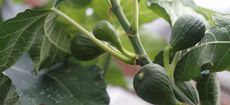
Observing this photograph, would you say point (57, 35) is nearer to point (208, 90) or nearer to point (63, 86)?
point (63, 86)

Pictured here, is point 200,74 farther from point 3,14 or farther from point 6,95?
point 3,14

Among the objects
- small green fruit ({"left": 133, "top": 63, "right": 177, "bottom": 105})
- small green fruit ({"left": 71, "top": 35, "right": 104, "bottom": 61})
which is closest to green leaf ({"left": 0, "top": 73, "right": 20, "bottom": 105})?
small green fruit ({"left": 71, "top": 35, "right": 104, "bottom": 61})

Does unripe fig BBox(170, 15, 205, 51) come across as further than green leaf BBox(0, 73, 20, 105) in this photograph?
No

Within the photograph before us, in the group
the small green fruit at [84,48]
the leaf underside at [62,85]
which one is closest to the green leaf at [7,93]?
the leaf underside at [62,85]

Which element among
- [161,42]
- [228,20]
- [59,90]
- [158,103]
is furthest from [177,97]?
[161,42]

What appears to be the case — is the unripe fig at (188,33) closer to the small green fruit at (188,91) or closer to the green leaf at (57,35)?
the small green fruit at (188,91)

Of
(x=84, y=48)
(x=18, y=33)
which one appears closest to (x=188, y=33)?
(x=84, y=48)

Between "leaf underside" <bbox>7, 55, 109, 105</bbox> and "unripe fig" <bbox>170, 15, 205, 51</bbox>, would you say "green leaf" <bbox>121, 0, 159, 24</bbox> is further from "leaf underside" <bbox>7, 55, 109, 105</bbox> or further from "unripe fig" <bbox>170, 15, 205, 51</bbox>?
"unripe fig" <bbox>170, 15, 205, 51</bbox>
